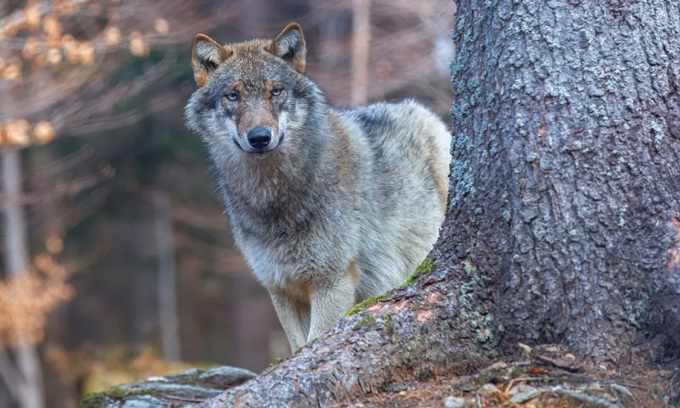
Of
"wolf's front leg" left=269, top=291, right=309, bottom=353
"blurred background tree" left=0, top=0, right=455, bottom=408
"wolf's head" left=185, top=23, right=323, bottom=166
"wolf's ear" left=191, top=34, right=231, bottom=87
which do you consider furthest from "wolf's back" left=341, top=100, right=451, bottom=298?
"blurred background tree" left=0, top=0, right=455, bottom=408

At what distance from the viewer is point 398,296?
4090 millimetres

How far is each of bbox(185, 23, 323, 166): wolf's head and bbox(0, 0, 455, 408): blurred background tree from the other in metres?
3.08

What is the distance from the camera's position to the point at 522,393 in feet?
11.6

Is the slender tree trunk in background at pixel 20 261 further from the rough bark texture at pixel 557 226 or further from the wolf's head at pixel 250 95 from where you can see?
the rough bark texture at pixel 557 226

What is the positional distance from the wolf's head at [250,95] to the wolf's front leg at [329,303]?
3.57ft

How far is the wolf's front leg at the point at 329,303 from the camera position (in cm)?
572

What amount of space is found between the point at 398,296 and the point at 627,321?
1.14 meters

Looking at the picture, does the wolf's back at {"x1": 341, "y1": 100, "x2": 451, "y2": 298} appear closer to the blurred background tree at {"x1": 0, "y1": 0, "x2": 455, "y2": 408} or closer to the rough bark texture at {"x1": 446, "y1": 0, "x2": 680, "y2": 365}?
the rough bark texture at {"x1": 446, "y1": 0, "x2": 680, "y2": 365}

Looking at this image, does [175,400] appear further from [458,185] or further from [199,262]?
[199,262]

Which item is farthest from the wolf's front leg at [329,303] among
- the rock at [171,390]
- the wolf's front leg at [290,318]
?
the rock at [171,390]

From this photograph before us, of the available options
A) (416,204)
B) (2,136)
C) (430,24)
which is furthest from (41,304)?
(416,204)

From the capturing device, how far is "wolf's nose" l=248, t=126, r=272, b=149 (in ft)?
17.6

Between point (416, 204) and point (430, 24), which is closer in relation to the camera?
point (416, 204)

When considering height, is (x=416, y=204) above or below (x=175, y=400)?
above
